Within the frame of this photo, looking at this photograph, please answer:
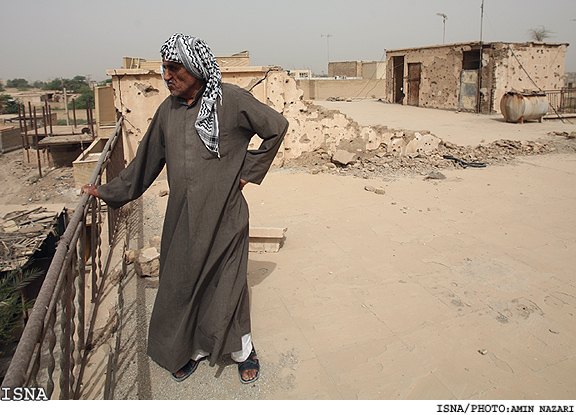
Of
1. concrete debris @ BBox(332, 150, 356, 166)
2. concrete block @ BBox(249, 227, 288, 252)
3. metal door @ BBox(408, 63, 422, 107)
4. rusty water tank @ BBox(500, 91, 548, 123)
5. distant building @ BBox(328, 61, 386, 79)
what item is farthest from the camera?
distant building @ BBox(328, 61, 386, 79)

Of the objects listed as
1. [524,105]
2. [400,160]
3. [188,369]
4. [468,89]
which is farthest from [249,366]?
[468,89]

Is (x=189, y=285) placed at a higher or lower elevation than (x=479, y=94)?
lower

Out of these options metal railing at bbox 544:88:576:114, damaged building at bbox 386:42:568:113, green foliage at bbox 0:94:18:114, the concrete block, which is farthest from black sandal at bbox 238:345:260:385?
green foliage at bbox 0:94:18:114

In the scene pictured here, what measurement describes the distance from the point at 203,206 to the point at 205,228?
10 centimetres

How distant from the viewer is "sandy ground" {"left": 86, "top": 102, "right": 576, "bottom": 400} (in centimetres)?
215

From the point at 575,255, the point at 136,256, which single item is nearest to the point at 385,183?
the point at 575,255

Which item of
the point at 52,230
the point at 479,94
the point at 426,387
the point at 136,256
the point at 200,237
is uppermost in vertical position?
the point at 479,94

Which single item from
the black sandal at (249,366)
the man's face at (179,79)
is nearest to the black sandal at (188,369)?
the black sandal at (249,366)

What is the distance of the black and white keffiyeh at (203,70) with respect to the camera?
6.46ft

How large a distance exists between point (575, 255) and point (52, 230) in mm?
7609

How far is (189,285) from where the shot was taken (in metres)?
2.09

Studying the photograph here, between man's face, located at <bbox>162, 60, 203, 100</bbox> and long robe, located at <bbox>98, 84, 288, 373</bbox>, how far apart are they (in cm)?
5

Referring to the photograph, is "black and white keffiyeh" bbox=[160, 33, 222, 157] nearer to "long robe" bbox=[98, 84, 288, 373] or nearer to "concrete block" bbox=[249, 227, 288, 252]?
"long robe" bbox=[98, 84, 288, 373]

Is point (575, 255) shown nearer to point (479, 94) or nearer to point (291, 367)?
point (291, 367)
